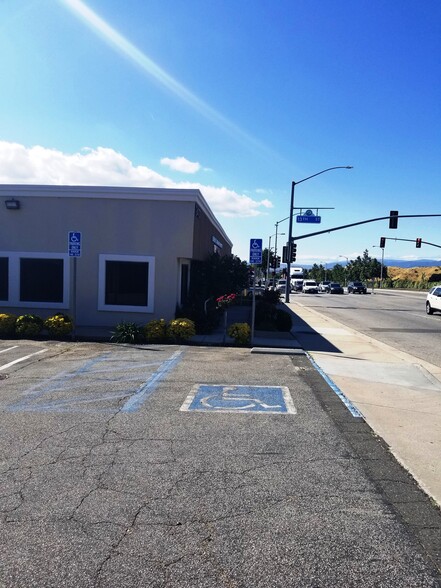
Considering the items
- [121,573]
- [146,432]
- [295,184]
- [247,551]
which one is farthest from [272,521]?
[295,184]

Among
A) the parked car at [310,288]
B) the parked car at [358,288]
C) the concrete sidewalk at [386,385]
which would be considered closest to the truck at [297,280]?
the parked car at [310,288]

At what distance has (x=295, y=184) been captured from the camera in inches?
1368

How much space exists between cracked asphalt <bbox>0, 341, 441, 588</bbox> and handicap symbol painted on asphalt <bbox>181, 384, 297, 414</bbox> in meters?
0.21

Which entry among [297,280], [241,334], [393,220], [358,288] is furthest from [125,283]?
[297,280]

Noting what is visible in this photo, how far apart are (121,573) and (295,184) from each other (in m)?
33.7

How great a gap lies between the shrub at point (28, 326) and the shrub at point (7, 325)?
17 cm

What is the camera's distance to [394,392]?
26.5 ft

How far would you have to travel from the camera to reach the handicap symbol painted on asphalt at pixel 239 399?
6.68 metres

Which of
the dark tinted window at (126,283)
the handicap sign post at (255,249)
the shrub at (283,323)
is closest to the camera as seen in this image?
the handicap sign post at (255,249)

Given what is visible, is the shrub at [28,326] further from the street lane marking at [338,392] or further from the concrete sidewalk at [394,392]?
the street lane marking at [338,392]

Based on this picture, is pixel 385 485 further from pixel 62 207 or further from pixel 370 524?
pixel 62 207

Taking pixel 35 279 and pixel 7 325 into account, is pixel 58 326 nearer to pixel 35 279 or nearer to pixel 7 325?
pixel 7 325

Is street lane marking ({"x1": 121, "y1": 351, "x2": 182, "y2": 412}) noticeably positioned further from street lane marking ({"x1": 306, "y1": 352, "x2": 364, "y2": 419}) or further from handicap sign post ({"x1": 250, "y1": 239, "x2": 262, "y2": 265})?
handicap sign post ({"x1": 250, "y1": 239, "x2": 262, "y2": 265})

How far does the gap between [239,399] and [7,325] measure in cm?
895
